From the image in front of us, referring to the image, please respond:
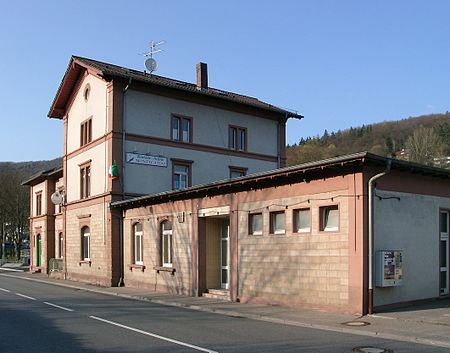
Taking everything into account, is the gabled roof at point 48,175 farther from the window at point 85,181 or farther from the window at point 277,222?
the window at point 277,222

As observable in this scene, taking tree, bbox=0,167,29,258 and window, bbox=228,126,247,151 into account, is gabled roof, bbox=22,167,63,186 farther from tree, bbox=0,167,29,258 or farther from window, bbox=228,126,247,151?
tree, bbox=0,167,29,258

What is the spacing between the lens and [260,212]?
59.5ft

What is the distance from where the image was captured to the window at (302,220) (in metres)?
16.5

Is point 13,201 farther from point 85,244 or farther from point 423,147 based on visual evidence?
point 423,147

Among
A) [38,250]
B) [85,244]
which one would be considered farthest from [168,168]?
[38,250]

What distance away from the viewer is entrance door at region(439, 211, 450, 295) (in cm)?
1734

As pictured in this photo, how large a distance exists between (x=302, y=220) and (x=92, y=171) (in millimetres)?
16583

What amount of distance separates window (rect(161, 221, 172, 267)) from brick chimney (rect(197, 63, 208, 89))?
46.7ft

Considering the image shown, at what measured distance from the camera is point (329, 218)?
1587 centimetres

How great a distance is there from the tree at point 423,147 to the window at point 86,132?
39973 millimetres

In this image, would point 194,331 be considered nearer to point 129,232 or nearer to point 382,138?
point 129,232

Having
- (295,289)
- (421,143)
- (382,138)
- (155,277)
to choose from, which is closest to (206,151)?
(155,277)

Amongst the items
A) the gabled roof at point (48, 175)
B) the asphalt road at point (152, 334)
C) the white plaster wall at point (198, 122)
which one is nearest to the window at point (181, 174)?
the white plaster wall at point (198, 122)

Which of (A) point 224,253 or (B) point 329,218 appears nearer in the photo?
(B) point 329,218
